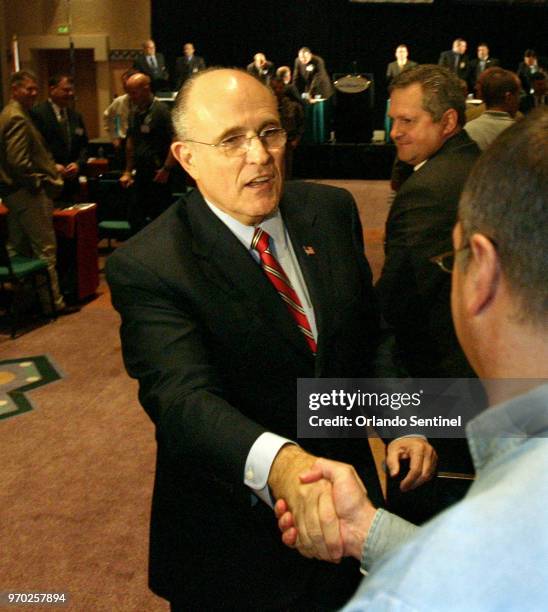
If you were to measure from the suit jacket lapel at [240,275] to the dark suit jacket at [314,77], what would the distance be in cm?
1247

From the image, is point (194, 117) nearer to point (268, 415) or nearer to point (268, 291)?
point (268, 291)

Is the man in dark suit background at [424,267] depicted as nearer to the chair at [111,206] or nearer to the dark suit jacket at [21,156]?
the dark suit jacket at [21,156]

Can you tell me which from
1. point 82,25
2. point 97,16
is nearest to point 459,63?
point 97,16

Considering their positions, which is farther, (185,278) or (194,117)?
(194,117)

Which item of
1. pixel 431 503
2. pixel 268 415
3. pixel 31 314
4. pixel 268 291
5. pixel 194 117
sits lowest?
pixel 31 314

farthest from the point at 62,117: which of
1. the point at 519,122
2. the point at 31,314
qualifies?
the point at 519,122

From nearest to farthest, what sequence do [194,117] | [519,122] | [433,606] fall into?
1. [433,606]
2. [519,122]
3. [194,117]

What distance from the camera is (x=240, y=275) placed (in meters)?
1.44

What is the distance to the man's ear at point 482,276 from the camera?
0.73 m

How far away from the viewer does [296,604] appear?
1447mm

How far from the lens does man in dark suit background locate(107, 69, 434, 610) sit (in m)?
1.33

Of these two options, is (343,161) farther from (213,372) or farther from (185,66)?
(213,372)

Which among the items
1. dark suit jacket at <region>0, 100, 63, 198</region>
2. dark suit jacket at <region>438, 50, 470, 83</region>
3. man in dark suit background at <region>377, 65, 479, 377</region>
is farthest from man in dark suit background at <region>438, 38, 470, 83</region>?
man in dark suit background at <region>377, 65, 479, 377</region>

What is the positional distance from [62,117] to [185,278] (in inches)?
231
